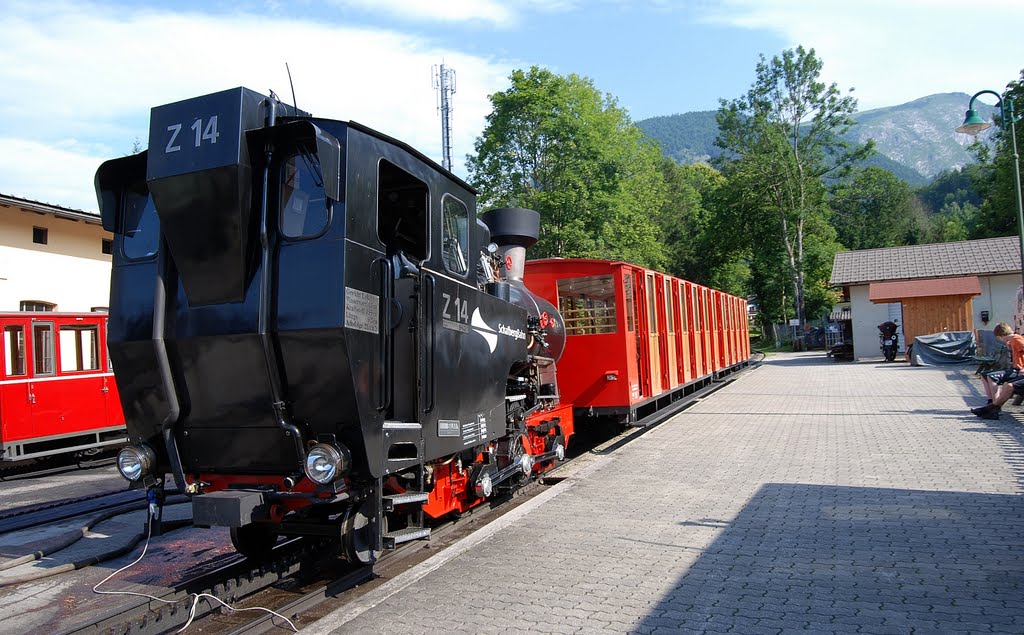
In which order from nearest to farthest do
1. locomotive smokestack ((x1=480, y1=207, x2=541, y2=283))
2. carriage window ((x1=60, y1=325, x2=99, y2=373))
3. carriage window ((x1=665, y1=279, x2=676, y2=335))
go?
locomotive smokestack ((x1=480, y1=207, x2=541, y2=283))
carriage window ((x1=60, y1=325, x2=99, y2=373))
carriage window ((x1=665, y1=279, x2=676, y2=335))

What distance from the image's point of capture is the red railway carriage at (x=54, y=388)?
11.6 meters

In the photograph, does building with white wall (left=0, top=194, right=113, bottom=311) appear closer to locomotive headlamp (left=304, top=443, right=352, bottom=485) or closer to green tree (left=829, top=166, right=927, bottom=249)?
locomotive headlamp (left=304, top=443, right=352, bottom=485)

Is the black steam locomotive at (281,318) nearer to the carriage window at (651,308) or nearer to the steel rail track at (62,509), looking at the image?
the steel rail track at (62,509)

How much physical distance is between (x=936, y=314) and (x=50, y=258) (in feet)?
95.0

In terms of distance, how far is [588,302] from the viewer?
422 inches

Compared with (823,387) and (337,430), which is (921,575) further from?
(823,387)

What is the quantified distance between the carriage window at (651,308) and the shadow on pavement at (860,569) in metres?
5.13

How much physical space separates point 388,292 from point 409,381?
25.4 inches

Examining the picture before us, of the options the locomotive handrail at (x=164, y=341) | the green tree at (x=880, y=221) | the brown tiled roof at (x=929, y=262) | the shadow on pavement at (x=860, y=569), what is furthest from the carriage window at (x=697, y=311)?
the green tree at (x=880, y=221)

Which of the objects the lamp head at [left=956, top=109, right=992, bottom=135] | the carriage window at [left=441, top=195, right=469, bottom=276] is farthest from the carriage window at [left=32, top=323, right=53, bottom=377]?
the lamp head at [left=956, top=109, right=992, bottom=135]

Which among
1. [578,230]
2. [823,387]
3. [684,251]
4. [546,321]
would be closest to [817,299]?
[684,251]

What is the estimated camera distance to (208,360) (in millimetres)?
4457

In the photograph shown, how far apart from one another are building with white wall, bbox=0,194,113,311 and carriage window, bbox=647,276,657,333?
13916mm

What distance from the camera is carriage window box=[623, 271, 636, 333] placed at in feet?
35.0
